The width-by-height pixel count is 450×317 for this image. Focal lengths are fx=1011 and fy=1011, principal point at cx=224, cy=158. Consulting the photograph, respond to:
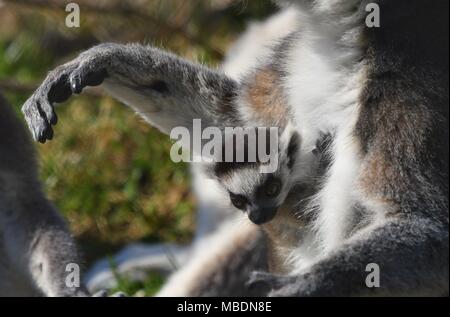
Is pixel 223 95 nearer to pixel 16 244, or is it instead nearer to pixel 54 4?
pixel 16 244

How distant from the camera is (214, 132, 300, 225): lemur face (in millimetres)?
3803

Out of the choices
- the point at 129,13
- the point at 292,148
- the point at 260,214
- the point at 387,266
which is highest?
the point at 129,13

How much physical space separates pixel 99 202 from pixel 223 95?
3.07m

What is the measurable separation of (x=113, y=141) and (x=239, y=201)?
4005 mm

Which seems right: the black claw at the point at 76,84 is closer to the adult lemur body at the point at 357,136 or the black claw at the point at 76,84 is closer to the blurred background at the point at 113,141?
the adult lemur body at the point at 357,136

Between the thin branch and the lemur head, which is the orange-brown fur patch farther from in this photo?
the thin branch

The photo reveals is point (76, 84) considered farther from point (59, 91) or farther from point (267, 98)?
point (267, 98)

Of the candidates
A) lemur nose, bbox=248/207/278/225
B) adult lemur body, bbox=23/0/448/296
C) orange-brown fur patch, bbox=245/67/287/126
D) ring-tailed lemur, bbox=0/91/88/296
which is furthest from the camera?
ring-tailed lemur, bbox=0/91/88/296

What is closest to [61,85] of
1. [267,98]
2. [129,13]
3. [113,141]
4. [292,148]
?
[267,98]

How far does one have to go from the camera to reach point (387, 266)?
3.49 meters

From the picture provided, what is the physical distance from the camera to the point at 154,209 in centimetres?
730

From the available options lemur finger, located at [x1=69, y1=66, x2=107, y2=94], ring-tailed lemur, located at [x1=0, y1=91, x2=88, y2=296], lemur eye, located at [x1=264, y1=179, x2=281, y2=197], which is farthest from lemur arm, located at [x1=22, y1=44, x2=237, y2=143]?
ring-tailed lemur, located at [x1=0, y1=91, x2=88, y2=296]
